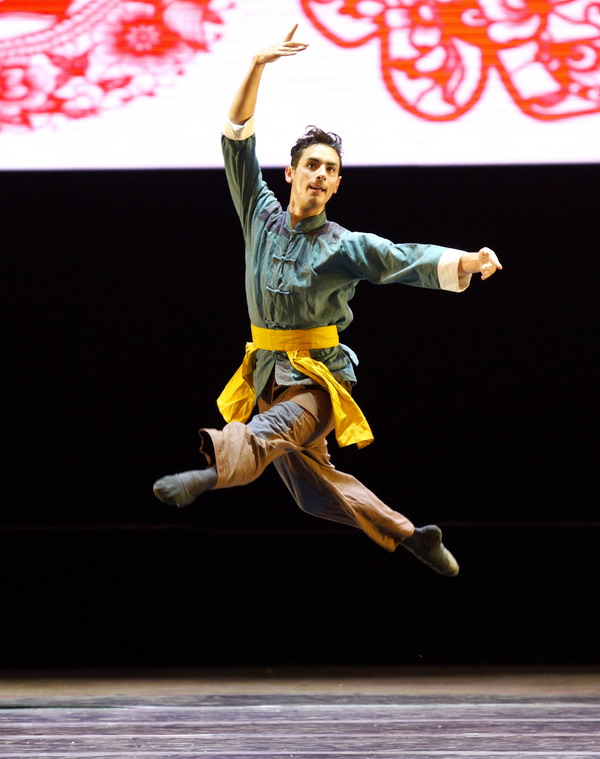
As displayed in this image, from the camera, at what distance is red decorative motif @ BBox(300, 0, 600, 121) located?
12.2 ft

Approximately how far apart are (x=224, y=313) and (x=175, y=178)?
0.46m

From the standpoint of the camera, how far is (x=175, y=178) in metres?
4.17

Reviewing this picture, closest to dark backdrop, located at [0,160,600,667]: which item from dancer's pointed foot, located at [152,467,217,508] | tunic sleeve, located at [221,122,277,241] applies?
tunic sleeve, located at [221,122,277,241]

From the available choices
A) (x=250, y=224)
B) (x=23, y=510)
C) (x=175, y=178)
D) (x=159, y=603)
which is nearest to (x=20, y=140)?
(x=175, y=178)

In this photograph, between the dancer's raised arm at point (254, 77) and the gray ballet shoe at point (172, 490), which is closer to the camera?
the gray ballet shoe at point (172, 490)

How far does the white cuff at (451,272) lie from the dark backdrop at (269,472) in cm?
131

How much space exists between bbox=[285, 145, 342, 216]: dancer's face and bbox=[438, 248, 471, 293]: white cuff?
37cm

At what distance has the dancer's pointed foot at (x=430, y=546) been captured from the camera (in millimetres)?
3254

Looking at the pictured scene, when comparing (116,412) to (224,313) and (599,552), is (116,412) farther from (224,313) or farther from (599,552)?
(599,552)

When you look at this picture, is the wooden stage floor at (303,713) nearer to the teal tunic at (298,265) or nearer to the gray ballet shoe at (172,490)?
the gray ballet shoe at (172,490)

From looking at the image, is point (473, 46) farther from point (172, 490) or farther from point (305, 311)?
point (172, 490)

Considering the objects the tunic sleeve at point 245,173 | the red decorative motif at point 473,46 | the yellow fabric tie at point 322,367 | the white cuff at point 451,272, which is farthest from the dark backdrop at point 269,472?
the white cuff at point 451,272

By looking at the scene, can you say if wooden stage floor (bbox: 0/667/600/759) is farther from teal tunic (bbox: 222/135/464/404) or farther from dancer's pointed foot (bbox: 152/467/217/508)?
teal tunic (bbox: 222/135/464/404)

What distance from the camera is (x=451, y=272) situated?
2.82 metres
